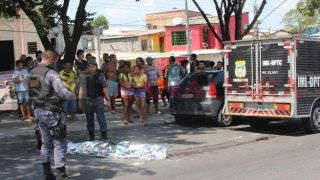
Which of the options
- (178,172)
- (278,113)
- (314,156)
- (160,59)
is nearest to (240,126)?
(278,113)

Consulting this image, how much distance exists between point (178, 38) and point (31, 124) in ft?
148

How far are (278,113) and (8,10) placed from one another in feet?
30.4

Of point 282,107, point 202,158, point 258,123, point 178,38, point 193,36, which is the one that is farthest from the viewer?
point 178,38

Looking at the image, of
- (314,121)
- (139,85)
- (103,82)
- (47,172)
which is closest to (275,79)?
(314,121)

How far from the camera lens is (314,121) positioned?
42.8ft

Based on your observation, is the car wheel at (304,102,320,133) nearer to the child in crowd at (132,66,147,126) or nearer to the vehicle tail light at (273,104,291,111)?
the vehicle tail light at (273,104,291,111)

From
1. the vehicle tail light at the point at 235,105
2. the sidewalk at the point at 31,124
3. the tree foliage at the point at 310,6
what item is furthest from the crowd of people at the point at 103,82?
the tree foliage at the point at 310,6

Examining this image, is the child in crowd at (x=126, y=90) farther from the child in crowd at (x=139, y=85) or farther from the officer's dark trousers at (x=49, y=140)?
the officer's dark trousers at (x=49, y=140)

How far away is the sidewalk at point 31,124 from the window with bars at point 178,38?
41229 millimetres

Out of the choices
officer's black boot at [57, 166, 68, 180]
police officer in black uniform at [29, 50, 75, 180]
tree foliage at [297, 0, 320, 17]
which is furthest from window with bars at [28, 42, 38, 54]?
officer's black boot at [57, 166, 68, 180]

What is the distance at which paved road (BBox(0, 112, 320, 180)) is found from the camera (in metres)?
8.42

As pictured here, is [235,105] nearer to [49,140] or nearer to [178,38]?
[49,140]

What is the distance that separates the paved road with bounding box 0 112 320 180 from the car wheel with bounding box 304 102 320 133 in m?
0.24

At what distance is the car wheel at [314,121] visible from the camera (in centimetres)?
1295
